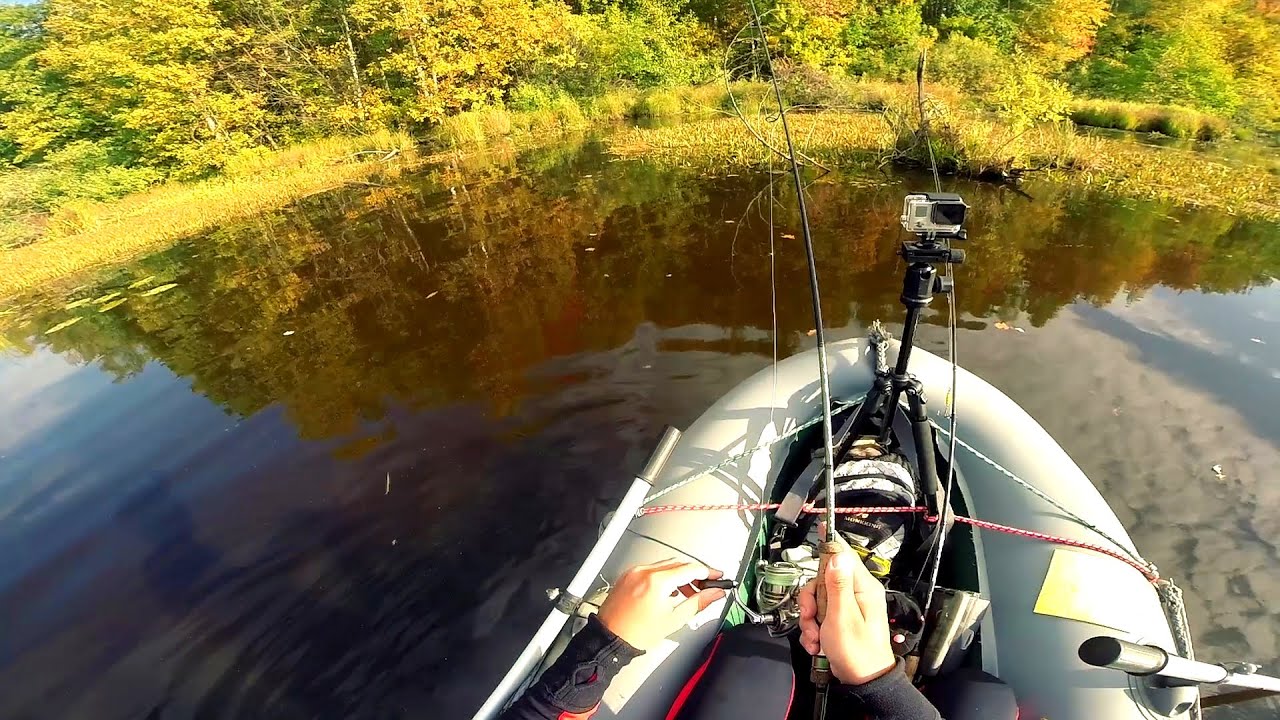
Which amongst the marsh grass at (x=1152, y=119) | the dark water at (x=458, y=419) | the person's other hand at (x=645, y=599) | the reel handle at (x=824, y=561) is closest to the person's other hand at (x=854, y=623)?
the reel handle at (x=824, y=561)

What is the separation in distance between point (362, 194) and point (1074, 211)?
11.4m

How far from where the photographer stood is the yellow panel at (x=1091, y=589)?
1.45 meters

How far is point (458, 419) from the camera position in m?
3.76

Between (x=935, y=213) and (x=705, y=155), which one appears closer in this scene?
(x=935, y=213)

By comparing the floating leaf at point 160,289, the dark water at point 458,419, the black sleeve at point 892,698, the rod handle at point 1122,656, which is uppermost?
the black sleeve at point 892,698

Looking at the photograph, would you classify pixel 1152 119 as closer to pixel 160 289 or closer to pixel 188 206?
pixel 160 289

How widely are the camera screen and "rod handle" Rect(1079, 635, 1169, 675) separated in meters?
1.05

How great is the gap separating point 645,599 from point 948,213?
1.32 meters

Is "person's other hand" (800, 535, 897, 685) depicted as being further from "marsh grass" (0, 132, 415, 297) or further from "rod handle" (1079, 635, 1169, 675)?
"marsh grass" (0, 132, 415, 297)

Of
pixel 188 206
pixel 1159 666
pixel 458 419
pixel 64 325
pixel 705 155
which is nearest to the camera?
pixel 1159 666

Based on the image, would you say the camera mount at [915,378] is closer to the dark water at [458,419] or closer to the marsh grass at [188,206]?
the dark water at [458,419]

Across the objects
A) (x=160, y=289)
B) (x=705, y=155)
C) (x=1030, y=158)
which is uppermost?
(x=705, y=155)

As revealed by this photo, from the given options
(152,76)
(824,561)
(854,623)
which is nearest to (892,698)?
(854,623)

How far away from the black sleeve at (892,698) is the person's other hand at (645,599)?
37 cm
